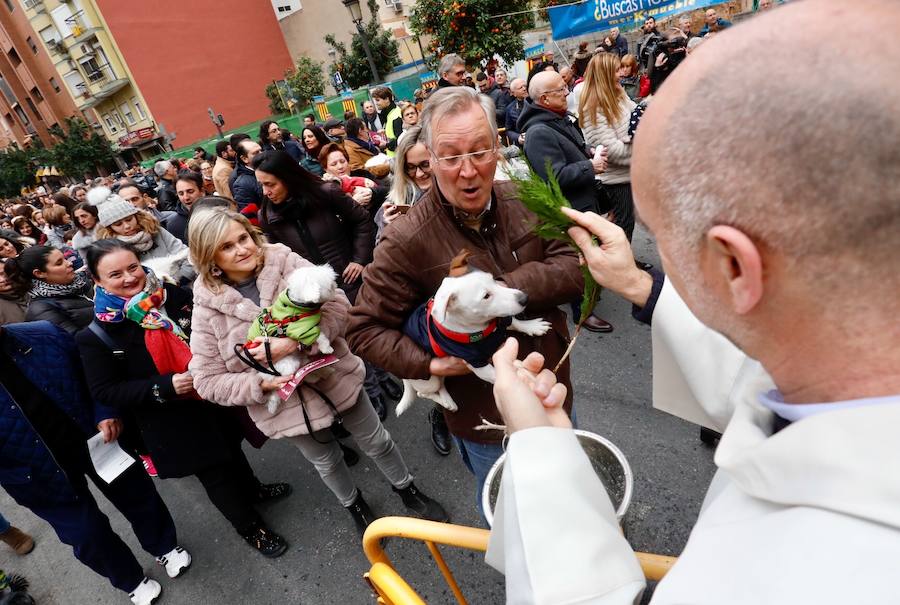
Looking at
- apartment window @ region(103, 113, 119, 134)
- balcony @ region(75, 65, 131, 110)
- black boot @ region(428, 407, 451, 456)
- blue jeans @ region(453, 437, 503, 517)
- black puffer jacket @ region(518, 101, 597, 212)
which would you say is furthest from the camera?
apartment window @ region(103, 113, 119, 134)

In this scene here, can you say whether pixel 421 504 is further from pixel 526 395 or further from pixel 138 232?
pixel 138 232

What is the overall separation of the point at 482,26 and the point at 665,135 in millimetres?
15786

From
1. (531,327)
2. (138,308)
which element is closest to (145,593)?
(138,308)

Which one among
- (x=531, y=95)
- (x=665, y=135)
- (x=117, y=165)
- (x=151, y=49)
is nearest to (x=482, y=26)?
(x=531, y=95)

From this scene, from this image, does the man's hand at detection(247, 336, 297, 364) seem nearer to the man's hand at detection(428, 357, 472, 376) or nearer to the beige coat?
the beige coat

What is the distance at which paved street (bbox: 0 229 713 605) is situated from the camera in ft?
8.75

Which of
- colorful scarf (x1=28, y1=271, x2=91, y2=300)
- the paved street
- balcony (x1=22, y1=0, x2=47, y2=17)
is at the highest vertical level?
balcony (x1=22, y1=0, x2=47, y2=17)

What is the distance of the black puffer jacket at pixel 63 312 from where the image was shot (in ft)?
10.3

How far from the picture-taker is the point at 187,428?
9.04 feet

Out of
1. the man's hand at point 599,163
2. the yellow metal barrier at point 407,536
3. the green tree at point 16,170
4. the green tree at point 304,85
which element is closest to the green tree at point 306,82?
the green tree at point 304,85

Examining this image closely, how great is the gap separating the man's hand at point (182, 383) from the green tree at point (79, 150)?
3952 centimetres

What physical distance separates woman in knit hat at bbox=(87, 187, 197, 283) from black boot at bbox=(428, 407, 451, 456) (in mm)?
2374

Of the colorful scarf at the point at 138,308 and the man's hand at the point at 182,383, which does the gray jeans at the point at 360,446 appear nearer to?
the man's hand at the point at 182,383

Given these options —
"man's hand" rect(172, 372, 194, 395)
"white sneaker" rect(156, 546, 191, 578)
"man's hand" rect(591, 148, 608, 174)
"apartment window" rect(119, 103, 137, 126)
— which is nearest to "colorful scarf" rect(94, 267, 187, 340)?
"man's hand" rect(172, 372, 194, 395)
